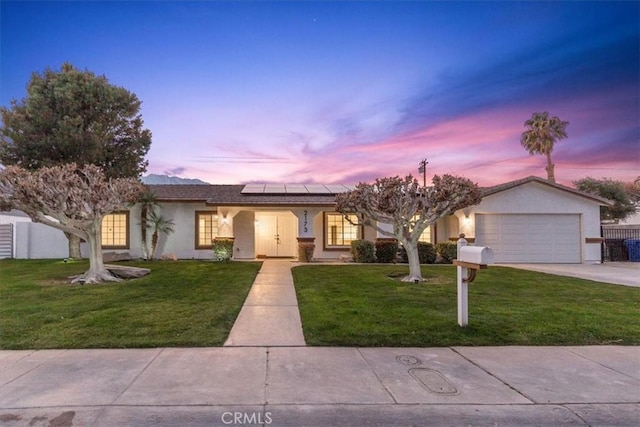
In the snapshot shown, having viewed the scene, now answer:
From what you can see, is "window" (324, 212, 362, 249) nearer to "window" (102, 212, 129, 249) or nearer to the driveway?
the driveway

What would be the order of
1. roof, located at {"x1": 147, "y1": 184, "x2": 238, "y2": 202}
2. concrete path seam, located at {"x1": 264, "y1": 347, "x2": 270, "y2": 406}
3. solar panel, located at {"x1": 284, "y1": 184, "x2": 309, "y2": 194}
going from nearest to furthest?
concrete path seam, located at {"x1": 264, "y1": 347, "x2": 270, "y2": 406}
roof, located at {"x1": 147, "y1": 184, "x2": 238, "y2": 202}
solar panel, located at {"x1": 284, "y1": 184, "x2": 309, "y2": 194}

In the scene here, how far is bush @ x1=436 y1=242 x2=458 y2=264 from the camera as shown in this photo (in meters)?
15.4

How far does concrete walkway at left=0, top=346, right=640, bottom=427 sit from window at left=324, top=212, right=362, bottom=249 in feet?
40.4

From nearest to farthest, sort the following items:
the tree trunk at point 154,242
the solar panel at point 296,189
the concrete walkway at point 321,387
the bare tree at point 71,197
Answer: the concrete walkway at point 321,387, the bare tree at point 71,197, the tree trunk at point 154,242, the solar panel at point 296,189

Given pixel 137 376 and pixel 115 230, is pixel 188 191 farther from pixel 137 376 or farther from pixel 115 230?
pixel 137 376

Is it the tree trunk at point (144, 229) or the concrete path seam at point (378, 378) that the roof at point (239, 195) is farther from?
the concrete path seam at point (378, 378)

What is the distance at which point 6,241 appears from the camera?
16156 mm

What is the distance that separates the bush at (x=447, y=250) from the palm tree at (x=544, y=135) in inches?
839

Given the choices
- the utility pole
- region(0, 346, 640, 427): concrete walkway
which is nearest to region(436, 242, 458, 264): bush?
region(0, 346, 640, 427): concrete walkway

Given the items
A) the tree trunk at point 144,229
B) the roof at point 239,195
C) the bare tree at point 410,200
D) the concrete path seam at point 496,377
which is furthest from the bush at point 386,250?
the concrete path seam at point 496,377

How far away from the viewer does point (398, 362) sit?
4.35 meters

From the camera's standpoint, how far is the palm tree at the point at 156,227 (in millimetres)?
15875

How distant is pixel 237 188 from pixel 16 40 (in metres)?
9.98

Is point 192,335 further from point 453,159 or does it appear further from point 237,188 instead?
point 453,159
